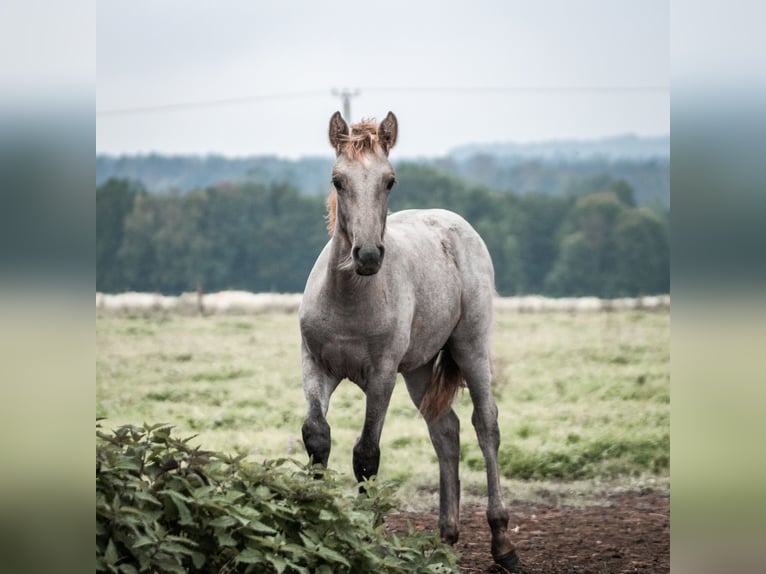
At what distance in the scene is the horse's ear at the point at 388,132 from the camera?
4129 mm

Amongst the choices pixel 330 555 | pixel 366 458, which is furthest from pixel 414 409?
pixel 330 555

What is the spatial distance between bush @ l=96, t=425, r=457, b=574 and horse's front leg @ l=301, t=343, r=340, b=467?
68 cm

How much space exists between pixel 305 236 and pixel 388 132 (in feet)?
37.4

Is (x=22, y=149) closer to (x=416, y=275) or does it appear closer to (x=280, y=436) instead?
(x=416, y=275)

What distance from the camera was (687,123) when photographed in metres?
1.59

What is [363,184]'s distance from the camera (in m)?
3.94

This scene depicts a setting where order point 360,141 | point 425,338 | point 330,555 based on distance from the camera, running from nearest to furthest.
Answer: point 330,555 → point 360,141 → point 425,338

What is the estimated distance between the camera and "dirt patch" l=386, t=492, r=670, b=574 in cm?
495

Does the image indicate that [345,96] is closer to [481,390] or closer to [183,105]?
[183,105]

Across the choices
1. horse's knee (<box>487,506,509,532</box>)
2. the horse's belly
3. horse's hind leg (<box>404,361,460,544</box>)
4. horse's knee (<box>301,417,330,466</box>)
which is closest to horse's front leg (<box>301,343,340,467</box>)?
horse's knee (<box>301,417,330,466</box>)

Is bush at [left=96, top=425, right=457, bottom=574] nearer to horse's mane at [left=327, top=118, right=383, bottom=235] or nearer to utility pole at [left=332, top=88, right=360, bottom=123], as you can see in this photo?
horse's mane at [left=327, top=118, right=383, bottom=235]

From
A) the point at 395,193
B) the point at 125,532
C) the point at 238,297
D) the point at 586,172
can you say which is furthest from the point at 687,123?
the point at 586,172

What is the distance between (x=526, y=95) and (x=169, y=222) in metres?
7.00

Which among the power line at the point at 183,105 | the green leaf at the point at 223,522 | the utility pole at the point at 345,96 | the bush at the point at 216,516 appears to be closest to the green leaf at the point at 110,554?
the bush at the point at 216,516
